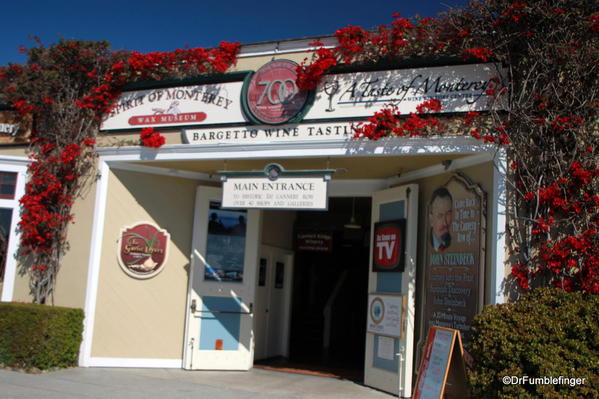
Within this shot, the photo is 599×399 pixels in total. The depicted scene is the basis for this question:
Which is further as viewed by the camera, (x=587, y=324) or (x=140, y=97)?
(x=140, y=97)

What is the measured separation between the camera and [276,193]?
760 cm

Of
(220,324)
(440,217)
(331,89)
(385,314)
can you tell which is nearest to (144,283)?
(220,324)

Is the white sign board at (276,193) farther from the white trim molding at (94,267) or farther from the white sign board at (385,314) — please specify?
the white trim molding at (94,267)

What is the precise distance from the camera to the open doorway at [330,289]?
36.4 ft

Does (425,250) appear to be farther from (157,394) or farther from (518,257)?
(157,394)

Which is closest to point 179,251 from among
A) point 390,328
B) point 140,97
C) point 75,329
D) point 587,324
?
point 75,329

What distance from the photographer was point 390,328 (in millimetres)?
7848

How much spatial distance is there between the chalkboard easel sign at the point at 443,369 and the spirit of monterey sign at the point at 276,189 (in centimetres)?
211

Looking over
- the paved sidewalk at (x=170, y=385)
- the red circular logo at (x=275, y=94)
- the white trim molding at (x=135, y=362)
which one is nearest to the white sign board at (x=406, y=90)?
the red circular logo at (x=275, y=94)

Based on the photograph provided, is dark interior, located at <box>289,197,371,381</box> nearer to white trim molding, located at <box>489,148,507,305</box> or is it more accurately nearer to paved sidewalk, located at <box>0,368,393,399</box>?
paved sidewalk, located at <box>0,368,393,399</box>

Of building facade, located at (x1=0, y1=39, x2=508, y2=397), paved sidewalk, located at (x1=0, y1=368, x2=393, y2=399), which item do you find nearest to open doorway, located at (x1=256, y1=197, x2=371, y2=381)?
building facade, located at (x1=0, y1=39, x2=508, y2=397)

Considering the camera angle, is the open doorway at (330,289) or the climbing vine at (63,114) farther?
the open doorway at (330,289)

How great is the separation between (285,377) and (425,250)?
288 cm

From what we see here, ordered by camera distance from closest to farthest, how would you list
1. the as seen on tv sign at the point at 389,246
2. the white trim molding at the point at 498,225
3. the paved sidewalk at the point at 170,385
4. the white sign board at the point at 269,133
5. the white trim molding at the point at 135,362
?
the white trim molding at the point at 498,225 → the paved sidewalk at the point at 170,385 → the white sign board at the point at 269,133 → the as seen on tv sign at the point at 389,246 → the white trim molding at the point at 135,362
